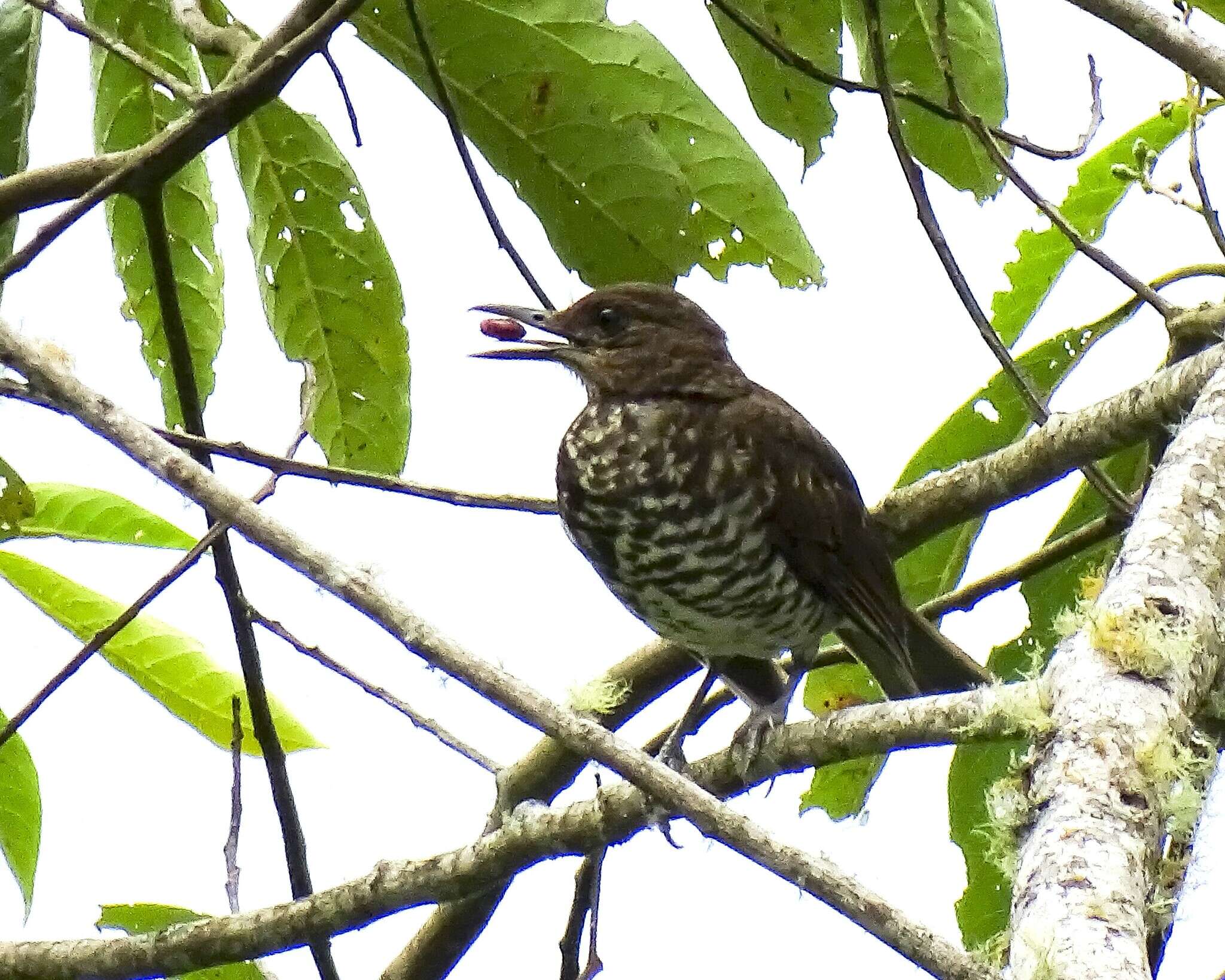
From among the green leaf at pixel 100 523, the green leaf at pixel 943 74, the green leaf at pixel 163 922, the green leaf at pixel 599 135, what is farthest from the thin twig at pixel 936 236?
the green leaf at pixel 163 922

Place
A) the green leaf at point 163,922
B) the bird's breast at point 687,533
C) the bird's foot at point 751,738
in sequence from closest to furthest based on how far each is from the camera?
the green leaf at point 163,922
the bird's foot at point 751,738
the bird's breast at point 687,533

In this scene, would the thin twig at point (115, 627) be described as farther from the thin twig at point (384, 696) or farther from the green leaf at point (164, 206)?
the green leaf at point (164, 206)

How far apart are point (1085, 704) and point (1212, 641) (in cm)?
22

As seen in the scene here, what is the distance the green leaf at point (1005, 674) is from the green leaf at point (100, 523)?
4.22 feet

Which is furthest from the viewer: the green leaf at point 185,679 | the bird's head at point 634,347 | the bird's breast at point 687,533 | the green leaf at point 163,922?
the bird's head at point 634,347

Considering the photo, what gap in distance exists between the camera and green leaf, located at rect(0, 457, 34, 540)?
8.28 feet

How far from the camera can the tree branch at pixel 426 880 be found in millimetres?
2307

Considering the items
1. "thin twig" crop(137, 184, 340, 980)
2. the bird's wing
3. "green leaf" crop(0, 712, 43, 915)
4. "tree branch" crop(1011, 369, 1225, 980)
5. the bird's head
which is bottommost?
"tree branch" crop(1011, 369, 1225, 980)

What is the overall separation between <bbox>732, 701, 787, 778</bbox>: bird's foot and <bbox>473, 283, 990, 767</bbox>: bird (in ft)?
0.91

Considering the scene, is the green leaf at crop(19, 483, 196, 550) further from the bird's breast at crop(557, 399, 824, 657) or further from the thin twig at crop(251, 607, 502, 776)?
the bird's breast at crop(557, 399, 824, 657)

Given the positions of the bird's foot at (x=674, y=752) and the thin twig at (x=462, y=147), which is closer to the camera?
the thin twig at (x=462, y=147)

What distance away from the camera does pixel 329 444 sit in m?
2.92

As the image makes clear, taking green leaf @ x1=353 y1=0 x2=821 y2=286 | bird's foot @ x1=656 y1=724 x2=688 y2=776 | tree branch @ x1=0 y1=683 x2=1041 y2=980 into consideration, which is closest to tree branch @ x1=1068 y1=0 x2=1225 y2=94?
green leaf @ x1=353 y1=0 x2=821 y2=286

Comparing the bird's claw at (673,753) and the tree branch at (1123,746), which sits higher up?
the bird's claw at (673,753)
